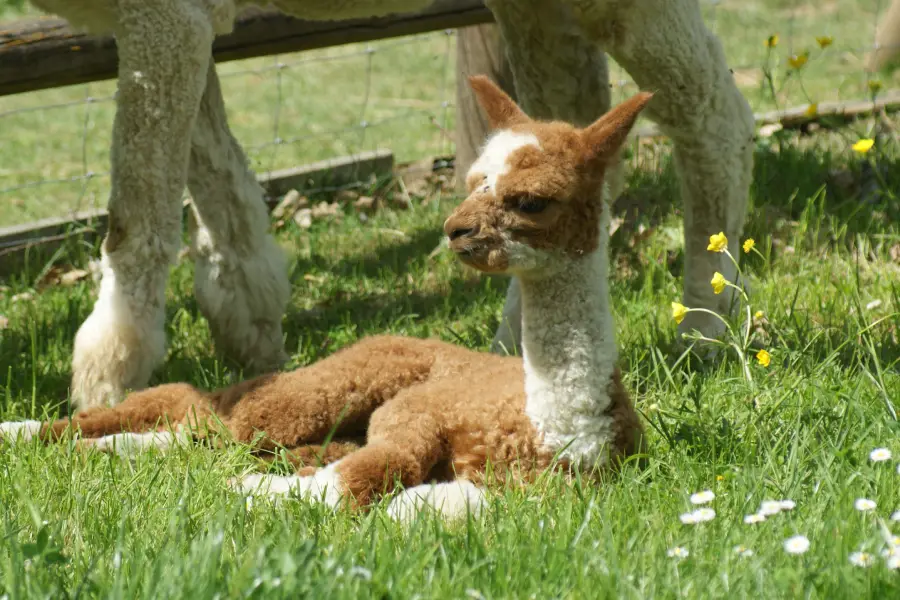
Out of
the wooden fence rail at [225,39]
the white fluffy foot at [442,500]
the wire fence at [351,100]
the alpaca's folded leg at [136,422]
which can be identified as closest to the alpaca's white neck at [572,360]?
the white fluffy foot at [442,500]

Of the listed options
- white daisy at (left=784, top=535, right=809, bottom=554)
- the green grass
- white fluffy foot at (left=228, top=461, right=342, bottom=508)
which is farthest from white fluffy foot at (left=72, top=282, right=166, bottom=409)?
white daisy at (left=784, top=535, right=809, bottom=554)

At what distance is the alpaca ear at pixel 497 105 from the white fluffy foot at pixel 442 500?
3.08ft

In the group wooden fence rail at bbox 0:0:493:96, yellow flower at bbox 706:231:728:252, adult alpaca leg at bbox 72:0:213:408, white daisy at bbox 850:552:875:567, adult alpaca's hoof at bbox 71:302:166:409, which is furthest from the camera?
wooden fence rail at bbox 0:0:493:96

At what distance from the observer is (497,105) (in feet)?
9.64

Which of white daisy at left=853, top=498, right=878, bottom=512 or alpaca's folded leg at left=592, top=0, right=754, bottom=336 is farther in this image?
alpaca's folded leg at left=592, top=0, right=754, bottom=336

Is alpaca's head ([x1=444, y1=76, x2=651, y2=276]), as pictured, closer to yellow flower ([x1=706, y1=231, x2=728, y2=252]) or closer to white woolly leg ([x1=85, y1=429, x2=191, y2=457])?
yellow flower ([x1=706, y1=231, x2=728, y2=252])

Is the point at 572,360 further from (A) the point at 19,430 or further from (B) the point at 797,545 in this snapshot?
(A) the point at 19,430

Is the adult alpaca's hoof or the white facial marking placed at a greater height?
the white facial marking

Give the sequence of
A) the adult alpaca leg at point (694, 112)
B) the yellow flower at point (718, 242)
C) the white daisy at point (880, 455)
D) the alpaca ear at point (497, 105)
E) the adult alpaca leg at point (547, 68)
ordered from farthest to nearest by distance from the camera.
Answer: the adult alpaca leg at point (547, 68)
the adult alpaca leg at point (694, 112)
the yellow flower at point (718, 242)
the alpaca ear at point (497, 105)
the white daisy at point (880, 455)

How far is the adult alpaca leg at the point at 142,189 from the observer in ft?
11.4

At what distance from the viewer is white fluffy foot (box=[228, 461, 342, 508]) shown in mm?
2679

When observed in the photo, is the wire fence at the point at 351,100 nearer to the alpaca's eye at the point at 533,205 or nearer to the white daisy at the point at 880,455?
the alpaca's eye at the point at 533,205

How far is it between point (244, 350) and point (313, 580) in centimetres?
227

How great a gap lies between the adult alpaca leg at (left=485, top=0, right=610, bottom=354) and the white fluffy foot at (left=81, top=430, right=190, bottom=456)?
4.21ft
